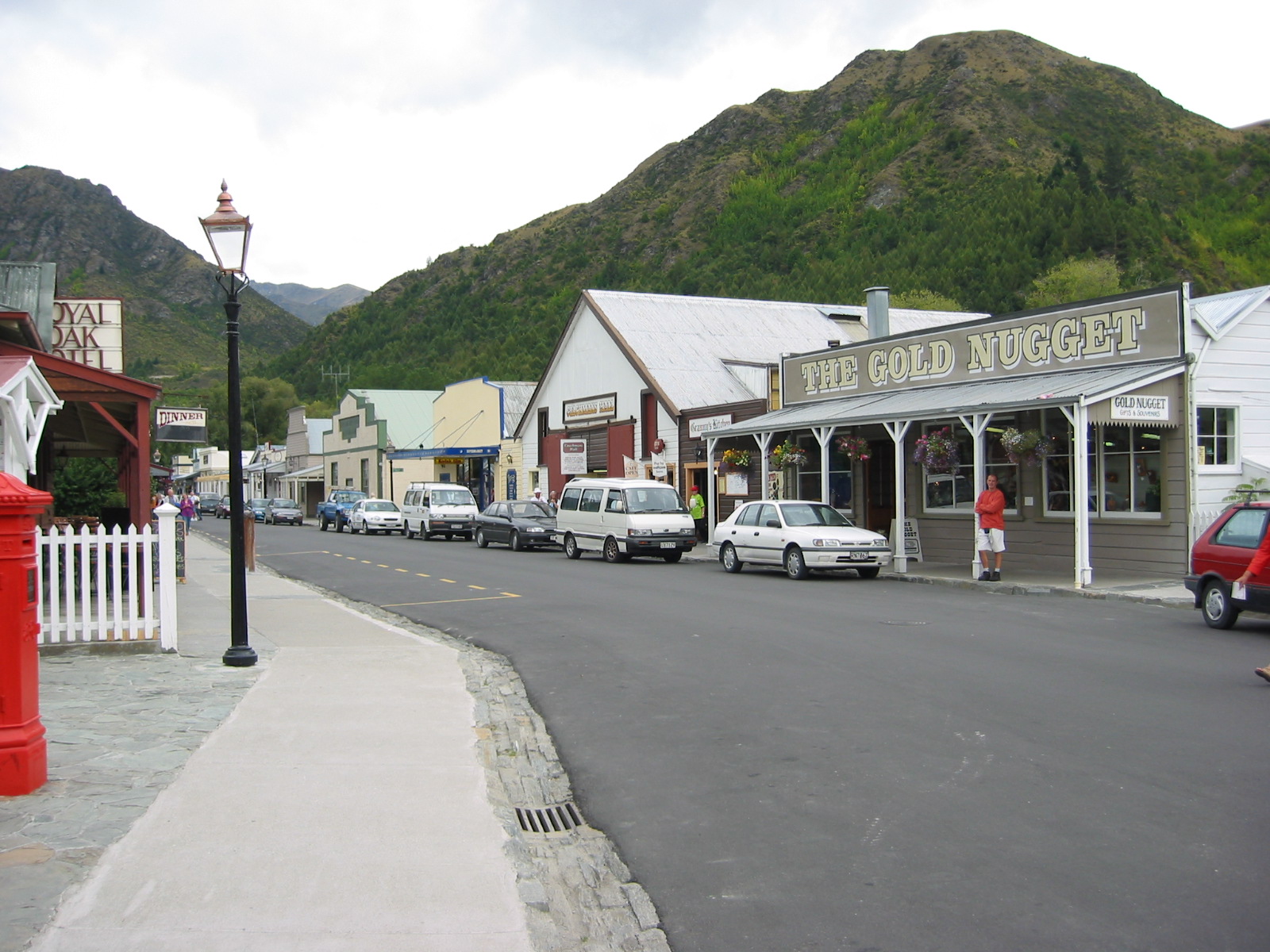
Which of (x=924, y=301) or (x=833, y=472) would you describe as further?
(x=924, y=301)


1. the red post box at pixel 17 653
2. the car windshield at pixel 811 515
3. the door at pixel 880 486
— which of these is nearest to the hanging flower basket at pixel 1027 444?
the car windshield at pixel 811 515

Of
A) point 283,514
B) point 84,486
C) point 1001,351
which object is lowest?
point 283,514

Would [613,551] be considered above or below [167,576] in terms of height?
below

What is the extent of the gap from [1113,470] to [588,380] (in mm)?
23013

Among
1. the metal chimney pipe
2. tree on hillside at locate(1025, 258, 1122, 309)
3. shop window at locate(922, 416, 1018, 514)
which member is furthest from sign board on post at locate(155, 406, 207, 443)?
tree on hillside at locate(1025, 258, 1122, 309)

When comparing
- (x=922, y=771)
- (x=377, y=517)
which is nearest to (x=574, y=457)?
(x=377, y=517)

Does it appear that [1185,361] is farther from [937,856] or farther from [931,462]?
[937,856]

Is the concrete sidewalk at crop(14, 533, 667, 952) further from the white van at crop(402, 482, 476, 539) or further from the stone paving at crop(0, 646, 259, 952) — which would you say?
the white van at crop(402, 482, 476, 539)

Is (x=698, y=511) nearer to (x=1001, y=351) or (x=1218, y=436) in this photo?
(x=1001, y=351)

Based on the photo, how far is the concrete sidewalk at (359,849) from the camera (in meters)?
4.25

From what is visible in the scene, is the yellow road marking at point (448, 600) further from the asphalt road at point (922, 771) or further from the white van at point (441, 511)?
the white van at point (441, 511)

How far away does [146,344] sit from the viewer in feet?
334

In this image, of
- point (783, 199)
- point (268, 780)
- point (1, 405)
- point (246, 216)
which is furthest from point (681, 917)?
point (783, 199)

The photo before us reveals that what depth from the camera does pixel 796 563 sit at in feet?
66.8
